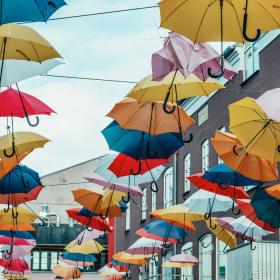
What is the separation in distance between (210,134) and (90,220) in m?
7.94

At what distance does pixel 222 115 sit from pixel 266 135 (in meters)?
13.7

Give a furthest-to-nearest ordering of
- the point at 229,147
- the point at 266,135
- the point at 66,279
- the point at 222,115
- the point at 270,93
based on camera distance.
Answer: the point at 66,279, the point at 222,115, the point at 229,147, the point at 266,135, the point at 270,93

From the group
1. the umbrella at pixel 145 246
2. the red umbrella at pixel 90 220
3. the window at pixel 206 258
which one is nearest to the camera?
the red umbrella at pixel 90 220

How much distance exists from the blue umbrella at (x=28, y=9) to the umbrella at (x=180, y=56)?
161cm

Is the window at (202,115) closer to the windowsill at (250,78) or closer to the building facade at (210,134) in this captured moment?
the building facade at (210,134)

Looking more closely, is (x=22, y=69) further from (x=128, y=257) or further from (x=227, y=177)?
(x=128, y=257)

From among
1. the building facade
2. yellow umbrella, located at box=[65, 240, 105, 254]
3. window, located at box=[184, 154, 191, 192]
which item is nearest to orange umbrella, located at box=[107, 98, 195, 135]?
the building facade

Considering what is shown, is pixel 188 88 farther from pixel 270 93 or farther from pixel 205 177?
pixel 205 177

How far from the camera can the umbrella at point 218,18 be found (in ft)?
32.5

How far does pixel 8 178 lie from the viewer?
1741cm

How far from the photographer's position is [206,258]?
2823 centimetres

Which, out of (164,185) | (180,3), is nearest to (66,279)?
(164,185)

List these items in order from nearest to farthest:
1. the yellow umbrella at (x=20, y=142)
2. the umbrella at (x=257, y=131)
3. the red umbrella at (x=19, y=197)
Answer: the umbrella at (x=257, y=131) → the yellow umbrella at (x=20, y=142) → the red umbrella at (x=19, y=197)

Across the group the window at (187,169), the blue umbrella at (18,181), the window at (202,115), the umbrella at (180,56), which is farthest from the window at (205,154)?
the umbrella at (180,56)
